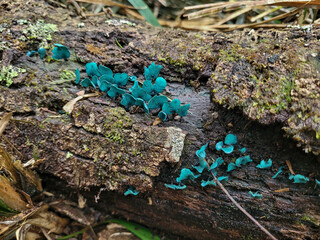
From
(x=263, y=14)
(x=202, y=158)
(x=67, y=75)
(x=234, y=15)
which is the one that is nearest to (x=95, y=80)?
(x=67, y=75)

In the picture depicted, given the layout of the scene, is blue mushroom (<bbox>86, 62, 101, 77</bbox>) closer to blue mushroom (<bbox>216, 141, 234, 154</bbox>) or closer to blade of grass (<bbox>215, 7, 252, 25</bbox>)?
blue mushroom (<bbox>216, 141, 234, 154</bbox>)

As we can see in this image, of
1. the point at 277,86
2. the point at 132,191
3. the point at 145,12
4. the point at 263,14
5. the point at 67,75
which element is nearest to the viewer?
the point at 277,86

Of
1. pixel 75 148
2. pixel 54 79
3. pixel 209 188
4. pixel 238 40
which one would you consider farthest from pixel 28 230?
pixel 238 40

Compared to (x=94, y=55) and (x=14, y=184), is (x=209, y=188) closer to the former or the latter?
(x=94, y=55)

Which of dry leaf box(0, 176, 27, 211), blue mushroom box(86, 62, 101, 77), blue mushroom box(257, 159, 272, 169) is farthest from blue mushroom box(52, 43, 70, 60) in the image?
blue mushroom box(257, 159, 272, 169)

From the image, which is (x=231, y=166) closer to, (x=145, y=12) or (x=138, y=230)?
(x=138, y=230)

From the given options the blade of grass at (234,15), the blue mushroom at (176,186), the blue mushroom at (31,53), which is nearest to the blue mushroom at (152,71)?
the blue mushroom at (176,186)
